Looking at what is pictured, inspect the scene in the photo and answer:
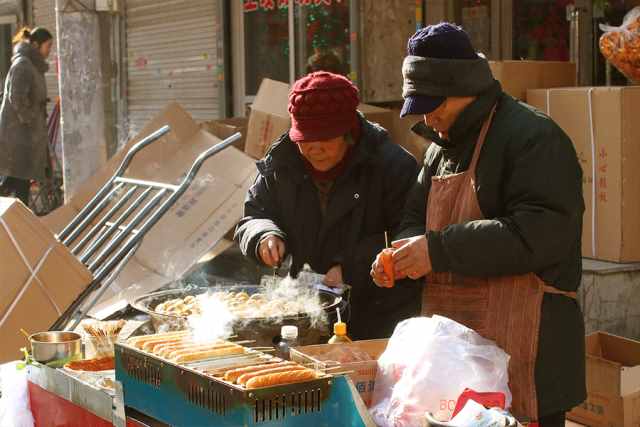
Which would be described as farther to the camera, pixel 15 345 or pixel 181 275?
pixel 181 275

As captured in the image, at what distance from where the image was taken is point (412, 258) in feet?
10.2

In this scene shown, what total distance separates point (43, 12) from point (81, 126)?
7.38m

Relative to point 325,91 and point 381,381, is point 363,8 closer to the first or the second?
point 325,91

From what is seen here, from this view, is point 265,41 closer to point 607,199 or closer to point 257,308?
point 607,199

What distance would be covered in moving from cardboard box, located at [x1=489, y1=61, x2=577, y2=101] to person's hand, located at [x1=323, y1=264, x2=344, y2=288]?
2.60 m

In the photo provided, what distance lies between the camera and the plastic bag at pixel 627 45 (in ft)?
19.2

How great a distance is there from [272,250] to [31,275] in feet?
4.83

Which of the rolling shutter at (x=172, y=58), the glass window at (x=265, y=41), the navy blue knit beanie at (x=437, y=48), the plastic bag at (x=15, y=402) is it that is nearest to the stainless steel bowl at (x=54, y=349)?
the plastic bag at (x=15, y=402)

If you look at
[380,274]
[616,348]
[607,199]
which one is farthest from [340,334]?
[607,199]

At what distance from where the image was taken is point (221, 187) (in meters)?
7.39

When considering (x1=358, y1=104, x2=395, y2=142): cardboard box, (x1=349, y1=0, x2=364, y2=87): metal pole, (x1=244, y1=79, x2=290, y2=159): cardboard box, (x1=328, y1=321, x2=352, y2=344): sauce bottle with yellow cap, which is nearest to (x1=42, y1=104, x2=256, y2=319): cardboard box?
(x1=244, y1=79, x2=290, y2=159): cardboard box

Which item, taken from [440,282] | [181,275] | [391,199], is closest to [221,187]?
[181,275]

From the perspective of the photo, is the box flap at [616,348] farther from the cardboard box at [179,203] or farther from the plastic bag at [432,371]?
the cardboard box at [179,203]

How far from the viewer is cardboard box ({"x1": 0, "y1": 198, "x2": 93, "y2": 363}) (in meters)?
4.70
